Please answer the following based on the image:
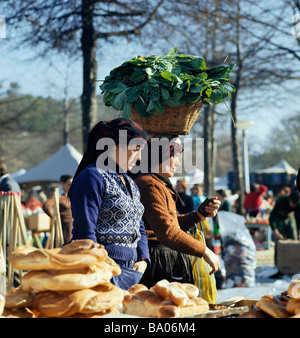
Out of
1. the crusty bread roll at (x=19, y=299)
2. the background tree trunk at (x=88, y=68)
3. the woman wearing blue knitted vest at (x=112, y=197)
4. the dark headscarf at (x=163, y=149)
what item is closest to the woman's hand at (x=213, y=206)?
the dark headscarf at (x=163, y=149)

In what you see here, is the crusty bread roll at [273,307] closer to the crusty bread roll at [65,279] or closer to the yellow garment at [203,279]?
the crusty bread roll at [65,279]

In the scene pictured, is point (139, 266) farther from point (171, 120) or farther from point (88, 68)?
point (88, 68)

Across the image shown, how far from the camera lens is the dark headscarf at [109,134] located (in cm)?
241

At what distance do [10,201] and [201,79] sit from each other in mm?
3174

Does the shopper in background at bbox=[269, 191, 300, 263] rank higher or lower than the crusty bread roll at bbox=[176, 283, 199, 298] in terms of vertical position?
lower

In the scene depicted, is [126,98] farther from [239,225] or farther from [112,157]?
[239,225]

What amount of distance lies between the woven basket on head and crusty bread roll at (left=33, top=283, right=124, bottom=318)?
5.69 ft

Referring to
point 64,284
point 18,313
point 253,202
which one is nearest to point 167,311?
point 64,284

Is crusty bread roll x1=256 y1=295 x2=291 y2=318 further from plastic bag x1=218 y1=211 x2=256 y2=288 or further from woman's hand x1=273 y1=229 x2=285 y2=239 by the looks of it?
woman's hand x1=273 y1=229 x2=285 y2=239

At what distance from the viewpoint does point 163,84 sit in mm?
3057

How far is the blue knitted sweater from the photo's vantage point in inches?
87.8

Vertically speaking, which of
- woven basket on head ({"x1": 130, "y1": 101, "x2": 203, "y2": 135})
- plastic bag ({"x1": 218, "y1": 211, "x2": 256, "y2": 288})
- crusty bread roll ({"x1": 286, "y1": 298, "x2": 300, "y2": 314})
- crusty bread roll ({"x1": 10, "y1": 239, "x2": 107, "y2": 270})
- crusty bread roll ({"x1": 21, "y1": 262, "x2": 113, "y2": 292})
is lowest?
plastic bag ({"x1": 218, "y1": 211, "x2": 256, "y2": 288})

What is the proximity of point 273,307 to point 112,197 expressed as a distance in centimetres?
98

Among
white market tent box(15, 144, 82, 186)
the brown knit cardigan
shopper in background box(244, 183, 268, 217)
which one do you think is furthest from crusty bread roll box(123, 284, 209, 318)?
shopper in background box(244, 183, 268, 217)
